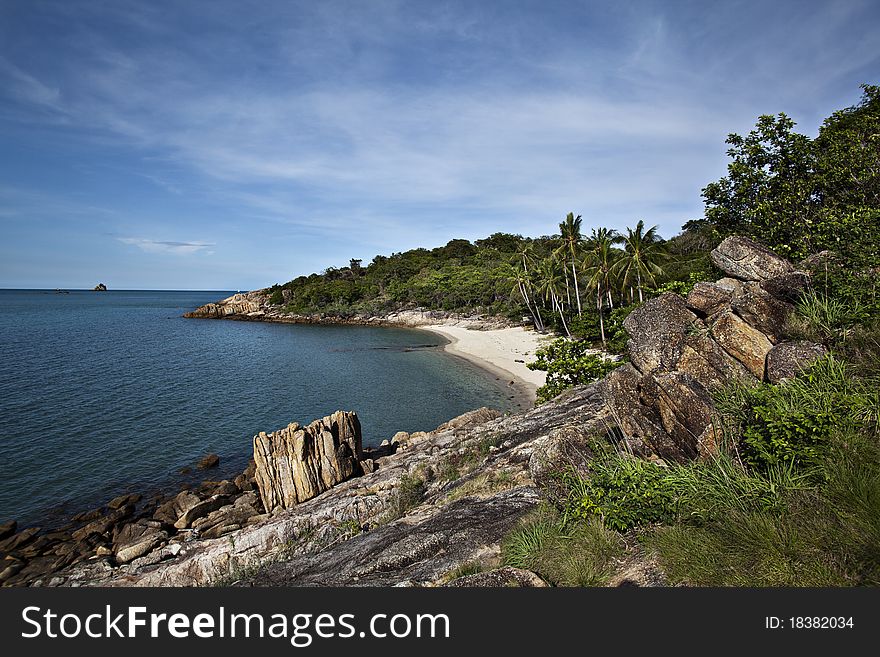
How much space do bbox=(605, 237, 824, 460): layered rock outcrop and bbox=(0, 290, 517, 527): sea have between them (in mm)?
17945

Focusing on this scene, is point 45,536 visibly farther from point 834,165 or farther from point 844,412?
point 834,165

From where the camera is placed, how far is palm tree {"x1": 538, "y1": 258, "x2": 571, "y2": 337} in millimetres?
54094

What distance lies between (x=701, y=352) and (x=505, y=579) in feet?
19.1

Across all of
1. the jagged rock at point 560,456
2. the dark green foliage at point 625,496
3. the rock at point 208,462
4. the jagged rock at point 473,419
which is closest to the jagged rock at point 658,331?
the jagged rock at point 560,456

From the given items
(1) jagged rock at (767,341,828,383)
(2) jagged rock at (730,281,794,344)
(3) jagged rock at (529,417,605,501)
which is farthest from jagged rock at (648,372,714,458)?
(2) jagged rock at (730,281,794,344)

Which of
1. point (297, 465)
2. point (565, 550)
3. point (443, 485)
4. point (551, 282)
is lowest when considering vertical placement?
point (297, 465)

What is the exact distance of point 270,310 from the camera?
101750 millimetres

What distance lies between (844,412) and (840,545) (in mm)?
2196

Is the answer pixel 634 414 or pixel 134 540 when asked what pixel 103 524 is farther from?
pixel 634 414

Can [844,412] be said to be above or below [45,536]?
above

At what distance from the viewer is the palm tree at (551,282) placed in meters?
54.1

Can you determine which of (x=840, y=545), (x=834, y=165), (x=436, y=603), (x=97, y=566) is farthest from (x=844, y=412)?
(x=97, y=566)

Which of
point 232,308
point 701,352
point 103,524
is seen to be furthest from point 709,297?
point 232,308

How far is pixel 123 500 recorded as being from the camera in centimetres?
1762
